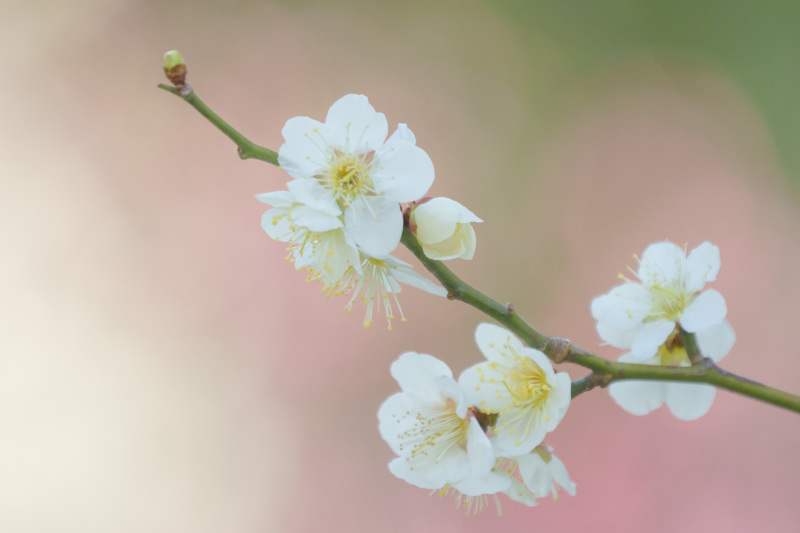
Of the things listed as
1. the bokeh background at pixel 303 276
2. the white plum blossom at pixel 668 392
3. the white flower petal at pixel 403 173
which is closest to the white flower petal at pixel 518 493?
the white plum blossom at pixel 668 392

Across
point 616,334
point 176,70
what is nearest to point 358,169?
point 176,70

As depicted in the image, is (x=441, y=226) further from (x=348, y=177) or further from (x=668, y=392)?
(x=668, y=392)

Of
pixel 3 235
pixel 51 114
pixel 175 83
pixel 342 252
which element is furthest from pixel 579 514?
pixel 51 114

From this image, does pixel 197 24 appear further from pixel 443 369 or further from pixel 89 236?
pixel 443 369

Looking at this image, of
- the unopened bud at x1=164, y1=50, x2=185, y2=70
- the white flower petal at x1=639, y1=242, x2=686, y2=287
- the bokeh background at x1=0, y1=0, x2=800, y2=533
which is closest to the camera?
the unopened bud at x1=164, y1=50, x2=185, y2=70

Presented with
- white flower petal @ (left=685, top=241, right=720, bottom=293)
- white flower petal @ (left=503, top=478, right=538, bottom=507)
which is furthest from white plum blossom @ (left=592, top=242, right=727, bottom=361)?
white flower petal @ (left=503, top=478, right=538, bottom=507)

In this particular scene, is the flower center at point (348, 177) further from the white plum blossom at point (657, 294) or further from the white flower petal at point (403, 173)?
the white plum blossom at point (657, 294)

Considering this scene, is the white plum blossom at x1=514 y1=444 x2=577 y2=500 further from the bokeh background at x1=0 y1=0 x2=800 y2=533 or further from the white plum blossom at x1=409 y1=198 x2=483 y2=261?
the bokeh background at x1=0 y1=0 x2=800 y2=533
